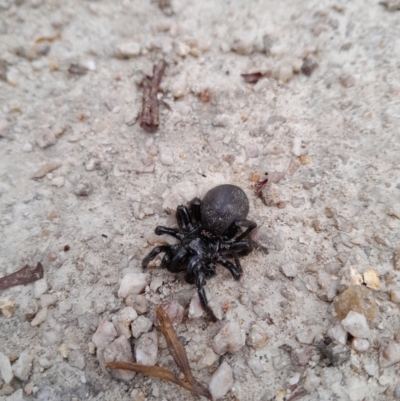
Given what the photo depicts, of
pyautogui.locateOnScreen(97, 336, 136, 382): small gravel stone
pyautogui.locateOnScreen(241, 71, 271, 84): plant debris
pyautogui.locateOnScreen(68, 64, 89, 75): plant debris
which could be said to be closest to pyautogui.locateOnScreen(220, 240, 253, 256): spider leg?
pyautogui.locateOnScreen(97, 336, 136, 382): small gravel stone

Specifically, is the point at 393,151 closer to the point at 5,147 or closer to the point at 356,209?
the point at 356,209

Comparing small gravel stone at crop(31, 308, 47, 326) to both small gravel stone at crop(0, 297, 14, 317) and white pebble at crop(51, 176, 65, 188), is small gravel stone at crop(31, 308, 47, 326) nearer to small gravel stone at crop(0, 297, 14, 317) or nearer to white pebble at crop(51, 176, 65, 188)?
small gravel stone at crop(0, 297, 14, 317)

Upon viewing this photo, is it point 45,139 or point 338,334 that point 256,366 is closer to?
point 338,334

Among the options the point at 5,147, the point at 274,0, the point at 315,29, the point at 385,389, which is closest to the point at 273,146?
the point at 315,29

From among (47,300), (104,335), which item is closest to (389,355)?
(104,335)

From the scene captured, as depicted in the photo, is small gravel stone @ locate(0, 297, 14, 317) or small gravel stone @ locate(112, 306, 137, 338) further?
small gravel stone @ locate(0, 297, 14, 317)

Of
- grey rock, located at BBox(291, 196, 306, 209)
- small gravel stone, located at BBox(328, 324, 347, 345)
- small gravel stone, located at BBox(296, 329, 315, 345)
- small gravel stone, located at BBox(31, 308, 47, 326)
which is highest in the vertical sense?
grey rock, located at BBox(291, 196, 306, 209)

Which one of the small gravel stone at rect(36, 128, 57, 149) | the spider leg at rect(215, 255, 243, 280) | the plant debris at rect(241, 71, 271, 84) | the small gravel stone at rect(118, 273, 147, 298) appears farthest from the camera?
the plant debris at rect(241, 71, 271, 84)
